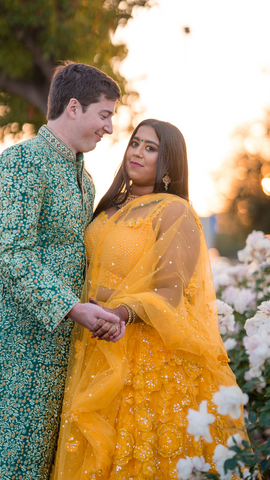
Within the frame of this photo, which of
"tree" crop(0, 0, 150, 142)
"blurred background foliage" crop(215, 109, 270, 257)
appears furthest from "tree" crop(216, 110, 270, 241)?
"tree" crop(0, 0, 150, 142)

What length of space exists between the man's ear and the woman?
0.60 metres

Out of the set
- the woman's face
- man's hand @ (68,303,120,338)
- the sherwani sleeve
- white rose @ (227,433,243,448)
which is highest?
the woman's face

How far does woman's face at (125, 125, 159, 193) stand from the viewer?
2.68 meters

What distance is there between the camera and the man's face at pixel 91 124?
7.57 ft

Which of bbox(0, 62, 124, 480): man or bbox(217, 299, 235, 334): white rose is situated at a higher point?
bbox(0, 62, 124, 480): man

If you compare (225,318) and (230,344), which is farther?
(230,344)

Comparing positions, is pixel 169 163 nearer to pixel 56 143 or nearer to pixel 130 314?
pixel 56 143

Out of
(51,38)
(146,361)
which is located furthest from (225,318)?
(51,38)

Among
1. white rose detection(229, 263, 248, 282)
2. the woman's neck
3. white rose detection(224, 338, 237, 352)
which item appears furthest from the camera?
white rose detection(229, 263, 248, 282)

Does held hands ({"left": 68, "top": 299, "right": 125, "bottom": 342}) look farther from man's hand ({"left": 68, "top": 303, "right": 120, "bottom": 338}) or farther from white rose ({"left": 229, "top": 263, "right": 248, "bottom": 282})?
white rose ({"left": 229, "top": 263, "right": 248, "bottom": 282})

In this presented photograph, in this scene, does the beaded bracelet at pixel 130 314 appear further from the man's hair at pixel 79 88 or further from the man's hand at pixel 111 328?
the man's hair at pixel 79 88

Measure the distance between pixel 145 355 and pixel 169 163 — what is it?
3.78 ft

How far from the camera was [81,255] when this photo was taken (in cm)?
226

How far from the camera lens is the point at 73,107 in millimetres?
2299
